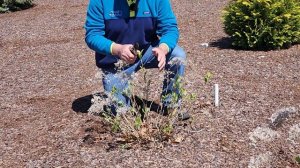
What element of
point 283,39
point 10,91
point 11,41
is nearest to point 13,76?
point 10,91

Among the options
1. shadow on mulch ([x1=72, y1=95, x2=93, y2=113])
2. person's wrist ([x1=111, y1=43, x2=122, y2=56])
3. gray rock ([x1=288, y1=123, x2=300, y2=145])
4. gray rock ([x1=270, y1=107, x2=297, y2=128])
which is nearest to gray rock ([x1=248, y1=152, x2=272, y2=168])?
gray rock ([x1=288, y1=123, x2=300, y2=145])

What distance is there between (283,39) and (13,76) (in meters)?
3.20

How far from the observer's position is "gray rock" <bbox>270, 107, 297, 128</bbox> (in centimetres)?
371

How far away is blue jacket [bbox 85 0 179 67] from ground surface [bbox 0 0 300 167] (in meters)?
0.62

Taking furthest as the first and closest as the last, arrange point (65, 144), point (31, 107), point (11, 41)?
point (11, 41)
point (31, 107)
point (65, 144)

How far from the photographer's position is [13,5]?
35.3ft

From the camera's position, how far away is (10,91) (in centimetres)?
493

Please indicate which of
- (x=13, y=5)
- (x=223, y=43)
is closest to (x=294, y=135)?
(x=223, y=43)

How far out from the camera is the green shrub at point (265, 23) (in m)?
5.82

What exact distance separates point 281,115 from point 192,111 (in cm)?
70

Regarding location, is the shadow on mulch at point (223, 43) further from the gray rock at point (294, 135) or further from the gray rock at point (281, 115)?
the gray rock at point (294, 135)

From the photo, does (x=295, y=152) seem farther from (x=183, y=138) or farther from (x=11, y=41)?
(x=11, y=41)

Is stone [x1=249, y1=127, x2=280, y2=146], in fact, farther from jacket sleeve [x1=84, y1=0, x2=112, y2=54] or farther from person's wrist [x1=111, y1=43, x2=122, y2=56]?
jacket sleeve [x1=84, y1=0, x2=112, y2=54]

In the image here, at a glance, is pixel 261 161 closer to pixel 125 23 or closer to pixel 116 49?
pixel 116 49
